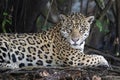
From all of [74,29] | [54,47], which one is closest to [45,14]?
[54,47]

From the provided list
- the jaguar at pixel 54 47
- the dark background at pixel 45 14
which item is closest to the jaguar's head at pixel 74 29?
the jaguar at pixel 54 47

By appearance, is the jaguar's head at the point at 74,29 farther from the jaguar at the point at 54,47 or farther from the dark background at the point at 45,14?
the dark background at the point at 45,14

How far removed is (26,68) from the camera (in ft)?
28.5

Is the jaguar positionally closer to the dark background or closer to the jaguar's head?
the jaguar's head

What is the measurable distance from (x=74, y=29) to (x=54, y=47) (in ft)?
1.76

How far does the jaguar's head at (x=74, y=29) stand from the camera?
30.7ft

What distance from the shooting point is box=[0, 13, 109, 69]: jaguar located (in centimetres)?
934

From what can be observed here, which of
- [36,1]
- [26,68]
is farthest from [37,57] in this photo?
[36,1]

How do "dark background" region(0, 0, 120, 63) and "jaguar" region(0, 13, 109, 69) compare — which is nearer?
"jaguar" region(0, 13, 109, 69)

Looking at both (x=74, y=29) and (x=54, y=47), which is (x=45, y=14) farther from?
(x=74, y=29)

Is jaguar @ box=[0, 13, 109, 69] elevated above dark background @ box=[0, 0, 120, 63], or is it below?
below

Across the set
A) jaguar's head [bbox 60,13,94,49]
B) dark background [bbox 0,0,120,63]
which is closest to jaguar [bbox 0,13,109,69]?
jaguar's head [bbox 60,13,94,49]

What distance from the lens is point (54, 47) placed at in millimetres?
9555

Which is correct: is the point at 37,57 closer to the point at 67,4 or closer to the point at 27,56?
the point at 27,56
